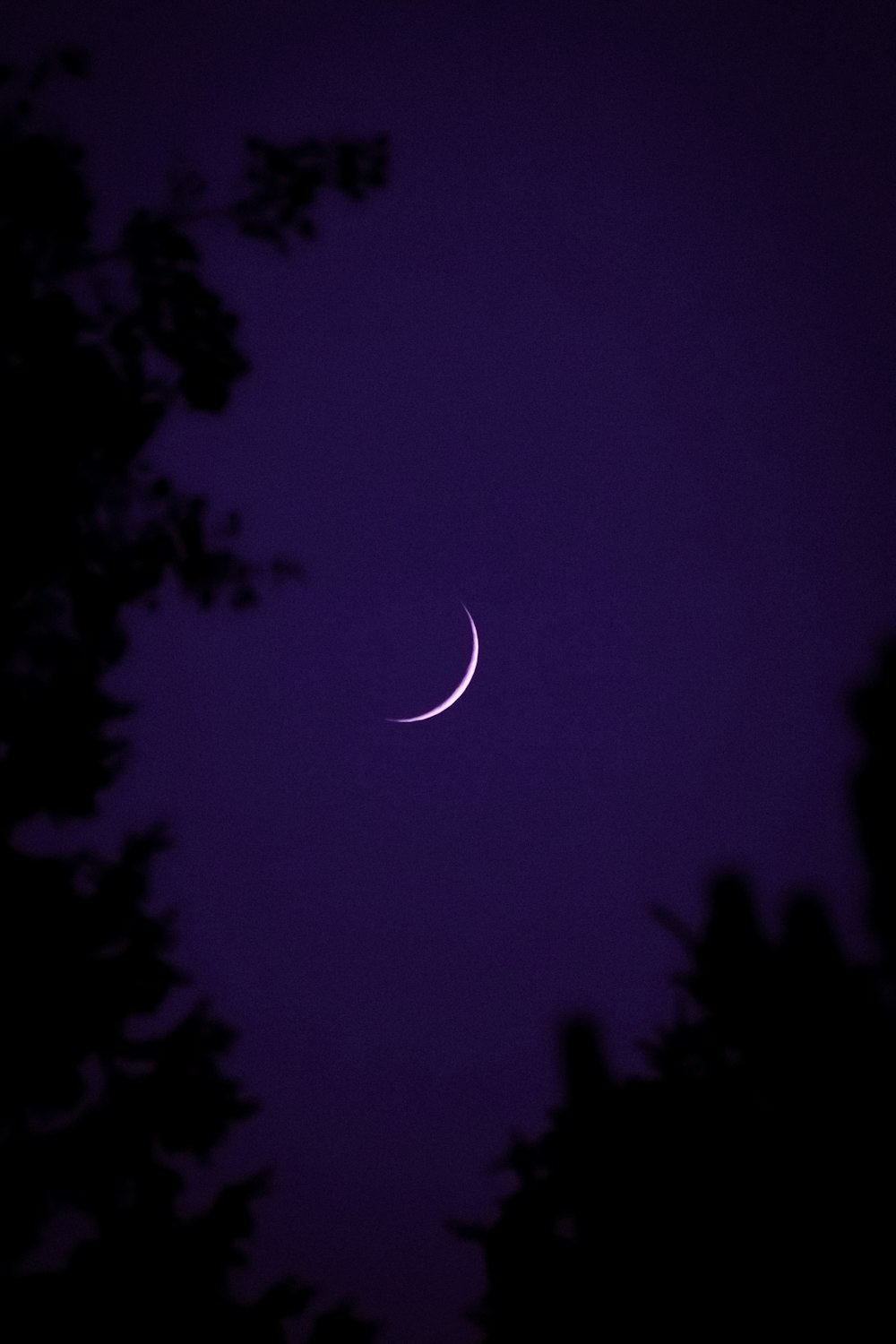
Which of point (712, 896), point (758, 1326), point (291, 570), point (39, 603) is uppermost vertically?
point (291, 570)

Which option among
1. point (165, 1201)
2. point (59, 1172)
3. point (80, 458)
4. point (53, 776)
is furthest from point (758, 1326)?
point (80, 458)

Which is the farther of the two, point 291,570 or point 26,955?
point 291,570

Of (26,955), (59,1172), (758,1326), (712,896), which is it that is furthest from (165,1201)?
(712,896)

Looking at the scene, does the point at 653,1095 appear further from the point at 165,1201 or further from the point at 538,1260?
the point at 165,1201

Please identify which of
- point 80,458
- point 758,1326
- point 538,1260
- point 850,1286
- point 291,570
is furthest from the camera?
point 291,570

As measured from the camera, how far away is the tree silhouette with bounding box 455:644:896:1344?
412 cm

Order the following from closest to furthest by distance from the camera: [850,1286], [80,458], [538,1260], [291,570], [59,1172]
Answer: [850,1286] → [59,1172] → [80,458] → [538,1260] → [291,570]

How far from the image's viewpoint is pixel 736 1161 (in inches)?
180

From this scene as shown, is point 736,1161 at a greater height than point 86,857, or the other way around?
point 86,857

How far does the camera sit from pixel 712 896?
484 centimetres

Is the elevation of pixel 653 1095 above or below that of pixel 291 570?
below

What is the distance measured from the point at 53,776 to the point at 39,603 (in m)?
1.05

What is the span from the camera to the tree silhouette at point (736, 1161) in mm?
4117

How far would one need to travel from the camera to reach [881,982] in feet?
14.8
